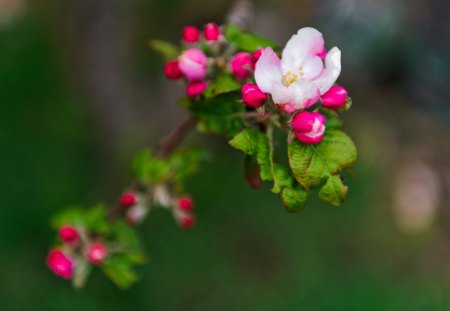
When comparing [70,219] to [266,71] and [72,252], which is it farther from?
[266,71]

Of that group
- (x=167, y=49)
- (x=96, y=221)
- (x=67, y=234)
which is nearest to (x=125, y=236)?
(x=96, y=221)

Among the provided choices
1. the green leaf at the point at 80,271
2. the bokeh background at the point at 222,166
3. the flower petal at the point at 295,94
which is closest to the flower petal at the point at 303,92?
the flower petal at the point at 295,94

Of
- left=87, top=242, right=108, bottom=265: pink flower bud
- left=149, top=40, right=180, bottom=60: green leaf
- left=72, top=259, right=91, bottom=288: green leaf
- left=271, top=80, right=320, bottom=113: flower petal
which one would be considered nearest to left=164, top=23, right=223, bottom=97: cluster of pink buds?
left=149, top=40, right=180, bottom=60: green leaf

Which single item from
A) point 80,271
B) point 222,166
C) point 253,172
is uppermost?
point 253,172

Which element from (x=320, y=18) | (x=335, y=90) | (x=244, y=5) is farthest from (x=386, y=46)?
(x=335, y=90)

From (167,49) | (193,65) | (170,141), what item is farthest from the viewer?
(170,141)

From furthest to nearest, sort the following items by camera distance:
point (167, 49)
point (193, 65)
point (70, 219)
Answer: point (70, 219) < point (167, 49) < point (193, 65)
